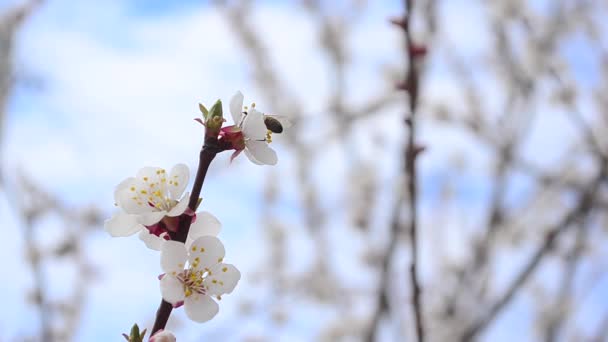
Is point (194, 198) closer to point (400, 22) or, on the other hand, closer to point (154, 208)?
point (154, 208)

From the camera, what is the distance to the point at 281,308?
3.94 metres

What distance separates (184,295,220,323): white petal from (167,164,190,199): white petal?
12 cm

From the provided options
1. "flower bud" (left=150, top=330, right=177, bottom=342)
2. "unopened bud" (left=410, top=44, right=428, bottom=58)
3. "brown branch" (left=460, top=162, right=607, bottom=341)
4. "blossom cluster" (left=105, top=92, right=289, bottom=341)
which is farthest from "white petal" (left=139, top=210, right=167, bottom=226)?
"brown branch" (left=460, top=162, right=607, bottom=341)

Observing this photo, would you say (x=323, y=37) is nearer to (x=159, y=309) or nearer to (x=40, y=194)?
(x=40, y=194)

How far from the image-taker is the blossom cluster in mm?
547

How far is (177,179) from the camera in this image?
2.11 ft

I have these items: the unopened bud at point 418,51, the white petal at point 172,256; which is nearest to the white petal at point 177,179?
the white petal at point 172,256

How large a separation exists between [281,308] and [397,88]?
3.09m

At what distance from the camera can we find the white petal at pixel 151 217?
557 millimetres

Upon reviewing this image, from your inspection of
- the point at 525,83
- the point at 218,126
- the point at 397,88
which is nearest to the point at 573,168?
the point at 525,83

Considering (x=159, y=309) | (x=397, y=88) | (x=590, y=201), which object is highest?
(x=590, y=201)

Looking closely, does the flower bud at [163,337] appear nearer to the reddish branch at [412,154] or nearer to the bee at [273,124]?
the bee at [273,124]

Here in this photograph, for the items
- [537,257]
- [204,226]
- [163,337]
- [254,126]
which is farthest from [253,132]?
[537,257]

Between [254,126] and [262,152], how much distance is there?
3 cm
